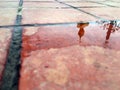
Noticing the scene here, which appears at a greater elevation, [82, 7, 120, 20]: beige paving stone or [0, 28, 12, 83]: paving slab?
[0, 28, 12, 83]: paving slab

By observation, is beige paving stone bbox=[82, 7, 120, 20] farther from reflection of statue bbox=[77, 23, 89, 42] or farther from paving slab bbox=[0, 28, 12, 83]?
paving slab bbox=[0, 28, 12, 83]

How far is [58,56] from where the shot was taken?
0.61 meters

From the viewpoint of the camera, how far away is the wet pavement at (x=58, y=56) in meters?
0.47

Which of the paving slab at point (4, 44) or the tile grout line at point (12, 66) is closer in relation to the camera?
the tile grout line at point (12, 66)

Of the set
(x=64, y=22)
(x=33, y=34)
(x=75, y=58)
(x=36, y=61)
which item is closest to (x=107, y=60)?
(x=75, y=58)

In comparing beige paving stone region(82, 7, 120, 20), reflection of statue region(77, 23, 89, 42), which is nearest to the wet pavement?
reflection of statue region(77, 23, 89, 42)

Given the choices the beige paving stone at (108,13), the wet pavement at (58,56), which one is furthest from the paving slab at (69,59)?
the beige paving stone at (108,13)

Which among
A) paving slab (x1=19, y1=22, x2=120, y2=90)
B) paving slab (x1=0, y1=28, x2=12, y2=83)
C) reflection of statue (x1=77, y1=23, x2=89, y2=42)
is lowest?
paving slab (x1=19, y1=22, x2=120, y2=90)

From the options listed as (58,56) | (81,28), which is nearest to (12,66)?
(58,56)

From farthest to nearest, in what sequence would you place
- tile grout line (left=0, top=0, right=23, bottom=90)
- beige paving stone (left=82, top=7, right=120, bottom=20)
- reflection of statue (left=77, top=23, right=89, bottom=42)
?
beige paving stone (left=82, top=7, right=120, bottom=20) → reflection of statue (left=77, top=23, right=89, bottom=42) → tile grout line (left=0, top=0, right=23, bottom=90)

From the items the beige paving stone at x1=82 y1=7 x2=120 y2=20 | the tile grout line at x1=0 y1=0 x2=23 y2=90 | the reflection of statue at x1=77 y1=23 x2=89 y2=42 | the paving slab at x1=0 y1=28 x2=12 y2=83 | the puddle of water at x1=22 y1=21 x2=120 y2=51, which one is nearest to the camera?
the tile grout line at x1=0 y1=0 x2=23 y2=90

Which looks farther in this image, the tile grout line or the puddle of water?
the puddle of water

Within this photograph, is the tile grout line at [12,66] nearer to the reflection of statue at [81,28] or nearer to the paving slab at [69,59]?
the paving slab at [69,59]

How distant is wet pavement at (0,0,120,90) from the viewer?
470 mm
